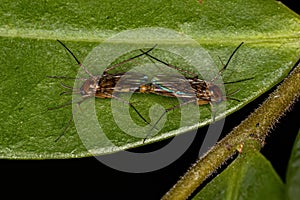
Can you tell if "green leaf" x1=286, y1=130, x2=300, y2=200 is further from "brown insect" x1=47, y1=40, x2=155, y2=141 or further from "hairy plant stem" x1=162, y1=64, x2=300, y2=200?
"brown insect" x1=47, y1=40, x2=155, y2=141

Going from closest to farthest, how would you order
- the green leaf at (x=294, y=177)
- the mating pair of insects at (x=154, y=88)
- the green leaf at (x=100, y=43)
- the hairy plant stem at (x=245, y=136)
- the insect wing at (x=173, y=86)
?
the green leaf at (x=294, y=177) → the hairy plant stem at (x=245, y=136) → the green leaf at (x=100, y=43) → the mating pair of insects at (x=154, y=88) → the insect wing at (x=173, y=86)

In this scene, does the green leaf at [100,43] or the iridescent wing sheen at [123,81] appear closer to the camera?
the green leaf at [100,43]

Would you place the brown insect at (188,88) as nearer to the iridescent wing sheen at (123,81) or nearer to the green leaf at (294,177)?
the iridescent wing sheen at (123,81)

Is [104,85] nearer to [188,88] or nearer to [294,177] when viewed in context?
[188,88]

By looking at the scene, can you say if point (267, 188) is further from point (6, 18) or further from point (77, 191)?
point (77, 191)

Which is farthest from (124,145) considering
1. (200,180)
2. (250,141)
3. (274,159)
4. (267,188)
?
(274,159)

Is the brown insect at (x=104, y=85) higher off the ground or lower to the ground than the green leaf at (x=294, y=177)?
lower

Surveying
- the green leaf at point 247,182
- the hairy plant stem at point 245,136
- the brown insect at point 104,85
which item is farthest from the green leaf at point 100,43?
the green leaf at point 247,182

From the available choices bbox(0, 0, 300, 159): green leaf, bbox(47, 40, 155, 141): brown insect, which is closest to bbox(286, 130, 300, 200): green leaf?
bbox(0, 0, 300, 159): green leaf
